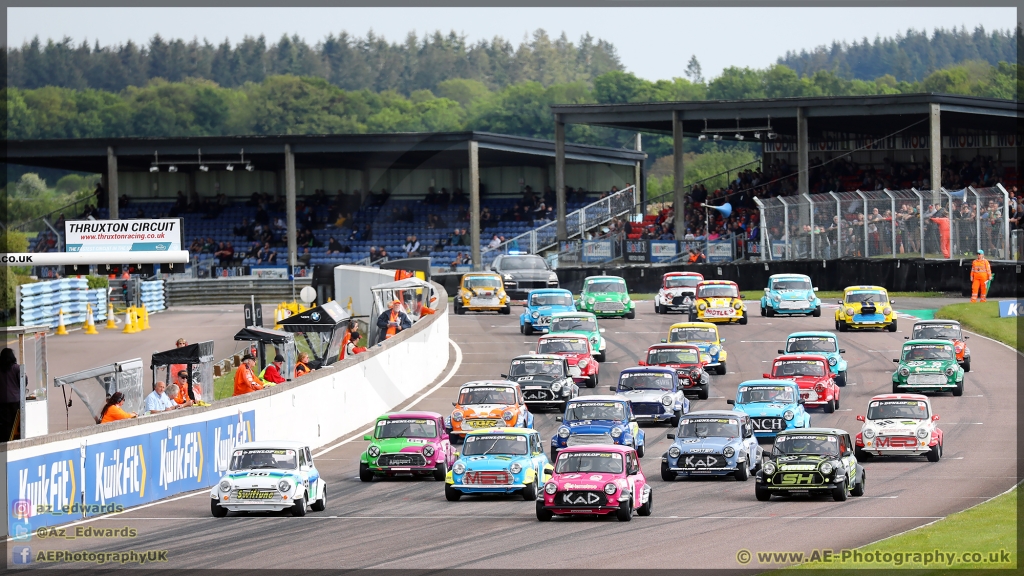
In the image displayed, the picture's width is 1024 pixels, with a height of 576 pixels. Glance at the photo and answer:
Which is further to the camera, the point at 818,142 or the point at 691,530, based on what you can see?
the point at 818,142

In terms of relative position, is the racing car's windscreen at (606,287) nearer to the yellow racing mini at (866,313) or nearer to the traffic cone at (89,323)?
the yellow racing mini at (866,313)

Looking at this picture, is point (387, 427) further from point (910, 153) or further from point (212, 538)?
point (910, 153)

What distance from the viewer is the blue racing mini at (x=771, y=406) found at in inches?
1135

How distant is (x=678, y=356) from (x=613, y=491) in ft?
48.4

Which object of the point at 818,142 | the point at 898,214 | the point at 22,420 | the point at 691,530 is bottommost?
the point at 691,530

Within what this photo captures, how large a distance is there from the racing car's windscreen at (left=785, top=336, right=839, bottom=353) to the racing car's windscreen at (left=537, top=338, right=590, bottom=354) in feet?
16.7

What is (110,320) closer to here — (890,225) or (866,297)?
(866,297)

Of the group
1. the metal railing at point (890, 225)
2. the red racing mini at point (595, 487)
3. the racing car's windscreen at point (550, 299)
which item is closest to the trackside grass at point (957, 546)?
the red racing mini at point (595, 487)

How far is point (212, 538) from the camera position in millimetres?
18438

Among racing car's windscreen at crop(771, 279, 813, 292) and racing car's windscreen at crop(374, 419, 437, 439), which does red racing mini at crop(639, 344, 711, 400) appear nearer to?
racing car's windscreen at crop(374, 419, 437, 439)

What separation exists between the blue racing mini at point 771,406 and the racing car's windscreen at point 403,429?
278 inches

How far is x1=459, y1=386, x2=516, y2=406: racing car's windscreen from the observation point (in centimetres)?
2909

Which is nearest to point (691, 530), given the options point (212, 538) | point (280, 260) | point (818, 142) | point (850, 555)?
point (850, 555)

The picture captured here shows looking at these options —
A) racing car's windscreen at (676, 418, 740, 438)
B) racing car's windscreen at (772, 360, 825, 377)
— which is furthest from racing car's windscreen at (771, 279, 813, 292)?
racing car's windscreen at (676, 418, 740, 438)
